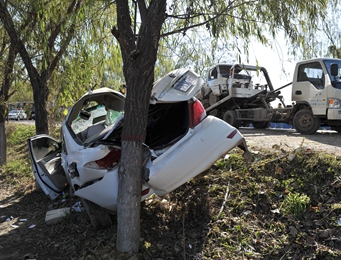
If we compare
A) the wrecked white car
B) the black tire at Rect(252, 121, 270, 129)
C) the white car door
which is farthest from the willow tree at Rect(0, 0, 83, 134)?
the black tire at Rect(252, 121, 270, 129)

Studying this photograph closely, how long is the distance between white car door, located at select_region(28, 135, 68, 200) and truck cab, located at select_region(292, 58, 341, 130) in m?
6.96

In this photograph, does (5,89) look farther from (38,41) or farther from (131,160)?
(131,160)

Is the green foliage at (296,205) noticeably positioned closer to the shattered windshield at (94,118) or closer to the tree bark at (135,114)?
the tree bark at (135,114)

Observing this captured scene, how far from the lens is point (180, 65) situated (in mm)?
5594

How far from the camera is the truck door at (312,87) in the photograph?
9.36 meters

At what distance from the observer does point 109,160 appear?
14.7ft

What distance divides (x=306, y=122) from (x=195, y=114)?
21.1 feet

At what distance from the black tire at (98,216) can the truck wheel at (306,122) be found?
7143 millimetres

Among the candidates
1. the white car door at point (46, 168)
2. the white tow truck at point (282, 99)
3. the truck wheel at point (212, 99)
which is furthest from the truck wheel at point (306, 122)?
the white car door at point (46, 168)

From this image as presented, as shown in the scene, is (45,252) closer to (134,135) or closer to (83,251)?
(83,251)

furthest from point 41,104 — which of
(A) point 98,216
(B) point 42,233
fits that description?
(A) point 98,216

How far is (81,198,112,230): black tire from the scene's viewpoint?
477 cm

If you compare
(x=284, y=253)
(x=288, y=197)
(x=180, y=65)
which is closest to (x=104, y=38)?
(x=180, y=65)

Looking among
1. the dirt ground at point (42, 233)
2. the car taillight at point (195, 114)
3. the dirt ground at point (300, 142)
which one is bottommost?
the dirt ground at point (42, 233)
